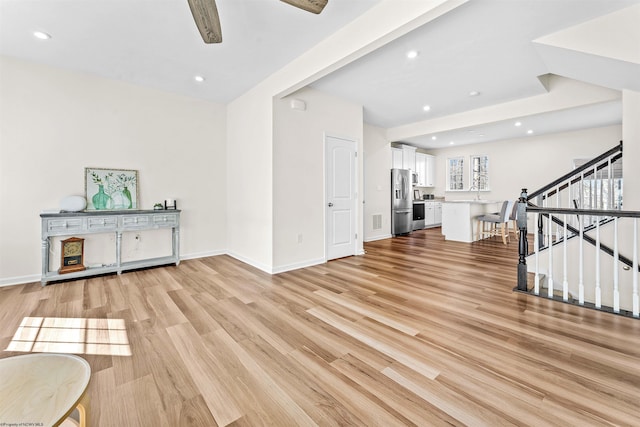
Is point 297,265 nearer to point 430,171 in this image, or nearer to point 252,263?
point 252,263

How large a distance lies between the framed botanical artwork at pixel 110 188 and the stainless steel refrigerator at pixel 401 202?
217 inches

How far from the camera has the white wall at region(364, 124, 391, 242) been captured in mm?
6391

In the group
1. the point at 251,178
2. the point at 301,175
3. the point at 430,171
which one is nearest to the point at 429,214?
the point at 430,171

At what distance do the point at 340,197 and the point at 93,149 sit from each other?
149 inches

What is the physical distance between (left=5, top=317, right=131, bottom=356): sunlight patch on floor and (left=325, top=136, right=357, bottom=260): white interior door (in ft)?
9.86

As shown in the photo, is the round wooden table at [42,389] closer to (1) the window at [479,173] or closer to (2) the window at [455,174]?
(1) the window at [479,173]

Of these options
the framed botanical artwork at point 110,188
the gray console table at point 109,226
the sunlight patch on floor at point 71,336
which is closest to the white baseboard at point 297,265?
the gray console table at point 109,226

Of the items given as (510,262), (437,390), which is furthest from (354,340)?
(510,262)

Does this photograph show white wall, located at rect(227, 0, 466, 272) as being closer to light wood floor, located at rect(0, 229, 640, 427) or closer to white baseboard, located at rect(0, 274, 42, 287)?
light wood floor, located at rect(0, 229, 640, 427)

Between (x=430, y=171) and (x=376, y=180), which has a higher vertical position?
(x=430, y=171)

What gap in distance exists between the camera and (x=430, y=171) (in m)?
8.98

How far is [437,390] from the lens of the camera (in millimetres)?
1523

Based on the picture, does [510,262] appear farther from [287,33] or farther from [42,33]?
[42,33]

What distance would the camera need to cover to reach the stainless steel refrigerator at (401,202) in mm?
6918
